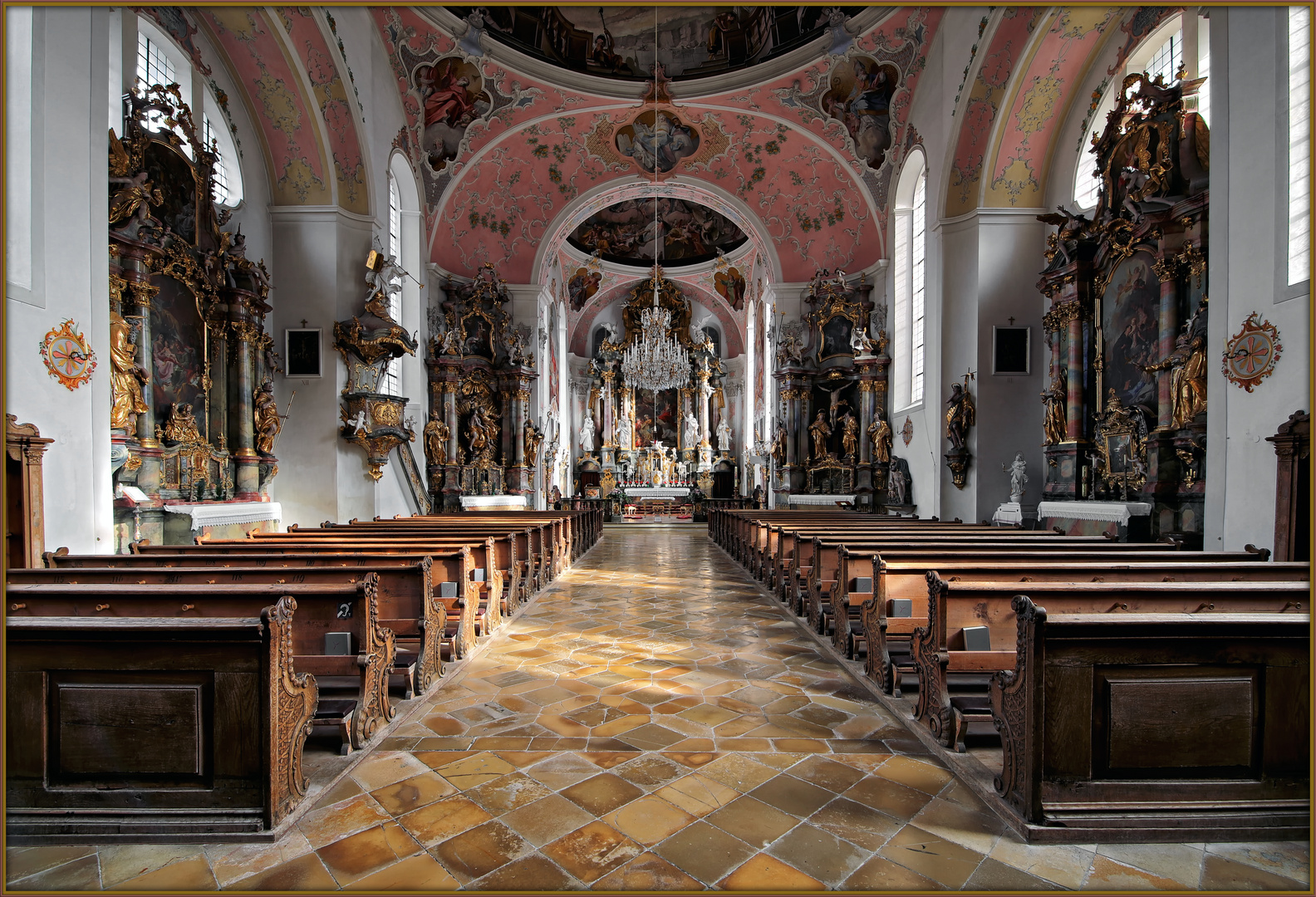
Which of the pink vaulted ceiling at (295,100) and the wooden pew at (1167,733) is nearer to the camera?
the wooden pew at (1167,733)

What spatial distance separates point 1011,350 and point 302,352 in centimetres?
1246

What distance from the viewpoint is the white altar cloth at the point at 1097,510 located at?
827 cm

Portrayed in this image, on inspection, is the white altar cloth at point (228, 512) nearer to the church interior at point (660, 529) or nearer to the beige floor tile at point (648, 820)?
the church interior at point (660, 529)

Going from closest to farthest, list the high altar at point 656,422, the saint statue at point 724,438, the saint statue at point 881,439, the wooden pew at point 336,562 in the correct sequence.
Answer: the wooden pew at point 336,562 → the saint statue at point 881,439 → the high altar at point 656,422 → the saint statue at point 724,438

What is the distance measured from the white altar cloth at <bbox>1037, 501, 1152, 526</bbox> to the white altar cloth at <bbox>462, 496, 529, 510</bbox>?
40.2 feet

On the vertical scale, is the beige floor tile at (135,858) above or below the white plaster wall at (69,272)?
below

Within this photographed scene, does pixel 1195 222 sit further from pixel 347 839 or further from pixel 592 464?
A: pixel 592 464

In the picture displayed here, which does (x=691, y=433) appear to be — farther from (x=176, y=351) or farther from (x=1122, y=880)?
(x=1122, y=880)

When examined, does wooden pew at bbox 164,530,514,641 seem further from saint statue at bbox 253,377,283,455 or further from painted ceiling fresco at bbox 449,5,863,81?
painted ceiling fresco at bbox 449,5,863,81

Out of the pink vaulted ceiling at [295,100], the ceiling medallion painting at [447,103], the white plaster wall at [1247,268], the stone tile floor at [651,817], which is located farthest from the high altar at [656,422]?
the stone tile floor at [651,817]

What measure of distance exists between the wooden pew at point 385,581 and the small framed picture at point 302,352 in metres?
7.13

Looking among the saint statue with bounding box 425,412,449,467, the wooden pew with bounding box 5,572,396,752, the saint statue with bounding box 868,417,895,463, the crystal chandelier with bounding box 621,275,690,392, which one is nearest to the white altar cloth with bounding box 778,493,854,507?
the saint statue with bounding box 868,417,895,463

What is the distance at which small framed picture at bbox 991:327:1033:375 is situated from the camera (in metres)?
11.6

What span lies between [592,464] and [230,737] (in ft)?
82.7
